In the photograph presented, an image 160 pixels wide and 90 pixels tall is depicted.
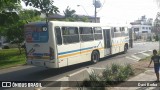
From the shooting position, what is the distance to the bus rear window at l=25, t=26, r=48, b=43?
14.4 metres

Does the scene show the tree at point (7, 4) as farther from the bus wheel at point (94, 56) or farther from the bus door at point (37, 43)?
the bus wheel at point (94, 56)

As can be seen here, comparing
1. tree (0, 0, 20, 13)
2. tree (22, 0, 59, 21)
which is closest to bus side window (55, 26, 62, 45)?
tree (22, 0, 59, 21)

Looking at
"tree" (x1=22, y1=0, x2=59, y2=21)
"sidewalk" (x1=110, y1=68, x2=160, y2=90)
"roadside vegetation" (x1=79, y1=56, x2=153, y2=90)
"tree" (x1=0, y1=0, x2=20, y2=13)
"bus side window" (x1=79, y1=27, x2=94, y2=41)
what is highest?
"tree" (x1=0, y1=0, x2=20, y2=13)

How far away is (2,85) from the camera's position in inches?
485

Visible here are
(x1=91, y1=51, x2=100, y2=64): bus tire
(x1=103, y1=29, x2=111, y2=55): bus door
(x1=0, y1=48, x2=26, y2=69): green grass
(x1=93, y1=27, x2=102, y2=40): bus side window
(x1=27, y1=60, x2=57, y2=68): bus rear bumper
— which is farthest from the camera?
(x1=103, y1=29, x2=111, y2=55): bus door

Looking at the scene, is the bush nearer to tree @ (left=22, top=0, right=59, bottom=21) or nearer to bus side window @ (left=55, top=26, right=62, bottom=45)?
bus side window @ (left=55, top=26, right=62, bottom=45)

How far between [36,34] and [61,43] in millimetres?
1572

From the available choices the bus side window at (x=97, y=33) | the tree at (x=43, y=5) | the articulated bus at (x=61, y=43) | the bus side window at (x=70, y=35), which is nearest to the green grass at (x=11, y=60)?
the articulated bus at (x=61, y=43)

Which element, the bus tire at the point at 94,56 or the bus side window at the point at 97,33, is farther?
the bus side window at the point at 97,33

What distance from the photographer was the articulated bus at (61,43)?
14094mm

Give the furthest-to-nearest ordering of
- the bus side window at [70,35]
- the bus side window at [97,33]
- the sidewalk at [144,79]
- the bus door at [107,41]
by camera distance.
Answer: the bus door at [107,41]
the bus side window at [97,33]
the bus side window at [70,35]
the sidewalk at [144,79]

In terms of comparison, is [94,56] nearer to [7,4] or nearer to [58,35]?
[58,35]

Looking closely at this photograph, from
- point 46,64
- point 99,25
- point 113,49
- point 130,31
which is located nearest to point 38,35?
point 46,64

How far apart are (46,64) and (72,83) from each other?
3.63 meters
